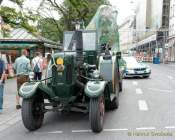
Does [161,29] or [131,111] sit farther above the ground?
[161,29]

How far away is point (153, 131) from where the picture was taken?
7.91 m

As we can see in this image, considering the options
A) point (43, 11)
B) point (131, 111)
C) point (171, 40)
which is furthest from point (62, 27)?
point (131, 111)

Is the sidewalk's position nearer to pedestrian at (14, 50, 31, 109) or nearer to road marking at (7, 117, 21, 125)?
road marking at (7, 117, 21, 125)

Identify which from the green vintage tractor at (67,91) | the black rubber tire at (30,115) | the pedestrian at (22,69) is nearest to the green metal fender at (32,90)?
the green vintage tractor at (67,91)

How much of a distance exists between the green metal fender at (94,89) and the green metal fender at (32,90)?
935 millimetres

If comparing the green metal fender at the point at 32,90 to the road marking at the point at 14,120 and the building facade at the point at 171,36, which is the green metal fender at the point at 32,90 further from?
the building facade at the point at 171,36

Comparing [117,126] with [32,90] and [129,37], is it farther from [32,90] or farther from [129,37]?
[129,37]

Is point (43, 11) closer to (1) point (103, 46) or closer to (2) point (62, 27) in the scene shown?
(2) point (62, 27)

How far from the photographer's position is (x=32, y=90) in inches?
330

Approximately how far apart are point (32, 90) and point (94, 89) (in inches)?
54.8

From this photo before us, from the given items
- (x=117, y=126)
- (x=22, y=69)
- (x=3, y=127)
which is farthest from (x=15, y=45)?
(x=117, y=126)

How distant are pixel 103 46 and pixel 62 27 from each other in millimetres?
42527

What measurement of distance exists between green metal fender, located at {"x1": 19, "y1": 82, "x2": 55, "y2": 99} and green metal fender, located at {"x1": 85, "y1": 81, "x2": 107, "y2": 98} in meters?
0.93

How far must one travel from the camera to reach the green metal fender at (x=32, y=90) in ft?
27.5
